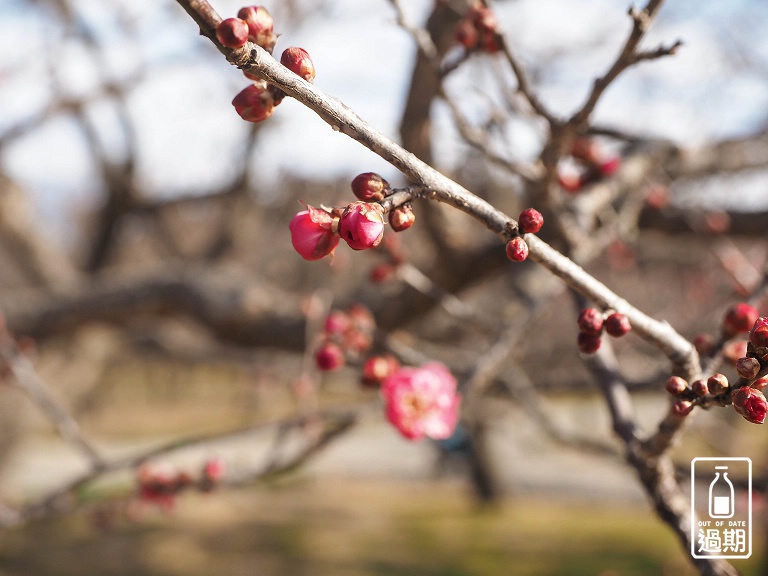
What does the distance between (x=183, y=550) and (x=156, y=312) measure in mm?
6148

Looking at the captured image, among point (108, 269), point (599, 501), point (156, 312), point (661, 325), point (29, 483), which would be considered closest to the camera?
point (661, 325)

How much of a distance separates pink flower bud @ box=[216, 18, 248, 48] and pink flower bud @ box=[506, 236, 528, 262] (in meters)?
0.38

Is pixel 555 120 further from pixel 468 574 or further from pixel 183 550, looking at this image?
pixel 183 550

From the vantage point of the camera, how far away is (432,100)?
7.40ft

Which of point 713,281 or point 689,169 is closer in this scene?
point 689,169

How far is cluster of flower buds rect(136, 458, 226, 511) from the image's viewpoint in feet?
6.20

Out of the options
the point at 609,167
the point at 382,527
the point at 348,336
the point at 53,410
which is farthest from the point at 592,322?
the point at 382,527

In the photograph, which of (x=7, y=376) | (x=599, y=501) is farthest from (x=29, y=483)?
(x=7, y=376)

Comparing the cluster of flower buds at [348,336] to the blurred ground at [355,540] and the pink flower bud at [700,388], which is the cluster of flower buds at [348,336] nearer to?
the pink flower bud at [700,388]

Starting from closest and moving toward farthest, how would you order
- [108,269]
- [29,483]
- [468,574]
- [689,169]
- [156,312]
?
[689,169], [156,312], [108,269], [468,574], [29,483]

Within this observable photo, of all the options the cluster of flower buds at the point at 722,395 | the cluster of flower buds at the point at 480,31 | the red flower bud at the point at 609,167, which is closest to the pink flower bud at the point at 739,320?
the cluster of flower buds at the point at 722,395

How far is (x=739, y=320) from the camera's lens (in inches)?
45.2

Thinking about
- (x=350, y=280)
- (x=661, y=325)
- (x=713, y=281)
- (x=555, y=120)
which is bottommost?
(x=661, y=325)

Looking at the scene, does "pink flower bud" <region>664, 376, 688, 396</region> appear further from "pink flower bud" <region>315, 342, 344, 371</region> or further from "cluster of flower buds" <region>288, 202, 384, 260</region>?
"pink flower bud" <region>315, 342, 344, 371</region>
